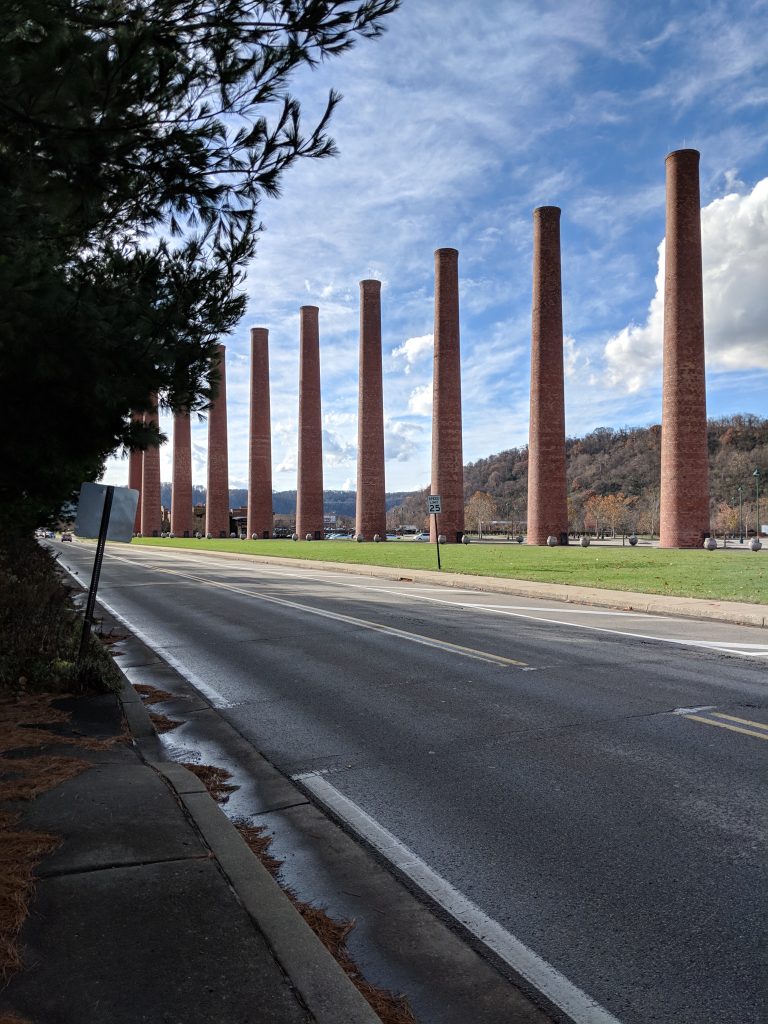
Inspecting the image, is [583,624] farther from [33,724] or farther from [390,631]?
[33,724]

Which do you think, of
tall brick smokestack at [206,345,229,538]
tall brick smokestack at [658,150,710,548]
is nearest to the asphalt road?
tall brick smokestack at [658,150,710,548]

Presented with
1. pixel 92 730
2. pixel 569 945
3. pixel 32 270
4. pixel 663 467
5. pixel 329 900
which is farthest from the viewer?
pixel 663 467

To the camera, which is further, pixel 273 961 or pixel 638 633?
pixel 638 633

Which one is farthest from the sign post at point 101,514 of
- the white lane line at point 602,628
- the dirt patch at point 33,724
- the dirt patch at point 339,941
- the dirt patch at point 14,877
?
the white lane line at point 602,628

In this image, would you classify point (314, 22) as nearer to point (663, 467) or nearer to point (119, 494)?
point (119, 494)

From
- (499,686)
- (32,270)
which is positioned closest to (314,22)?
(32,270)

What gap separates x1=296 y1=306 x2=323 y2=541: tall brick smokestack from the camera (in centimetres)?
6356

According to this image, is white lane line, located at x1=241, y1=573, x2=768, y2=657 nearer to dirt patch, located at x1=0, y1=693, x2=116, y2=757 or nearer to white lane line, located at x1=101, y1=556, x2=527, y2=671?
white lane line, located at x1=101, y1=556, x2=527, y2=671

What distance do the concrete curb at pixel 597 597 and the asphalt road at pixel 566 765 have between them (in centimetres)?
113

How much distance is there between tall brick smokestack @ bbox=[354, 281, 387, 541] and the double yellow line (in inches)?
1950

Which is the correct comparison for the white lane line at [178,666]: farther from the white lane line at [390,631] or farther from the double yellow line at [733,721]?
the double yellow line at [733,721]

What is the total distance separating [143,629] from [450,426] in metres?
36.7

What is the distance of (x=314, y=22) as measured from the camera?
503 cm

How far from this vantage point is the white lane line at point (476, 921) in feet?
10.2
